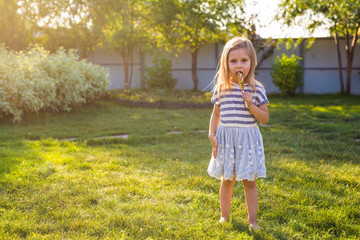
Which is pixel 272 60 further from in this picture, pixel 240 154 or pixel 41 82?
pixel 240 154

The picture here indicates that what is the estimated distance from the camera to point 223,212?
2631mm

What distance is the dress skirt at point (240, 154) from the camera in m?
2.41

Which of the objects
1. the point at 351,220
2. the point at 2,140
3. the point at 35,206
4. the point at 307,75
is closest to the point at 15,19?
the point at 2,140

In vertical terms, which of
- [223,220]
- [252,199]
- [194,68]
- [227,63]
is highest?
[194,68]

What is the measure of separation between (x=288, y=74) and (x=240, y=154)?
1037cm

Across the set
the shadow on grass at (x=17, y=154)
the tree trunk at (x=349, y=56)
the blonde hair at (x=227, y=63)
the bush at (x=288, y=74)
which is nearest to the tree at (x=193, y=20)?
the bush at (x=288, y=74)

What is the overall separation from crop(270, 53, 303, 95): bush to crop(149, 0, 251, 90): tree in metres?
2.15

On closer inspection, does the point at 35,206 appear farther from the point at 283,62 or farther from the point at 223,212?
the point at 283,62

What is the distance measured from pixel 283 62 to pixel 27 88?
28.3ft

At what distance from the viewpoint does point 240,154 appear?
244 cm

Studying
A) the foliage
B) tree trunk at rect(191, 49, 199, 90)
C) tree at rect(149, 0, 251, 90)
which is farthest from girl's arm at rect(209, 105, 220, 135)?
tree trunk at rect(191, 49, 199, 90)

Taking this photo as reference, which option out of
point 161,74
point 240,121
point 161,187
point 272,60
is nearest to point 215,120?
point 240,121

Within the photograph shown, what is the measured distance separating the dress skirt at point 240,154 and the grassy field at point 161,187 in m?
0.42

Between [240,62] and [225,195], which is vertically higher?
[240,62]
